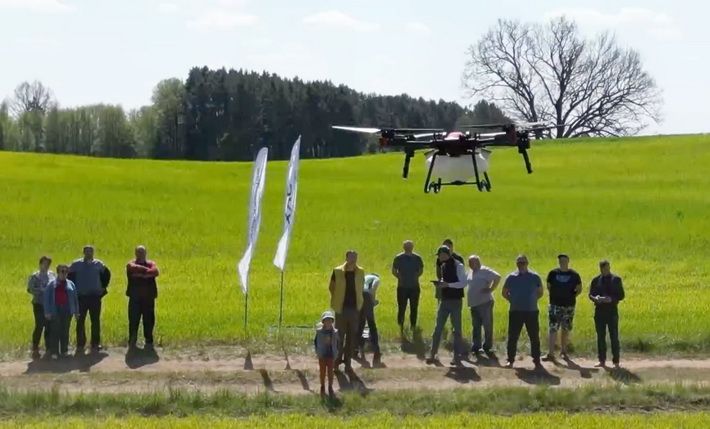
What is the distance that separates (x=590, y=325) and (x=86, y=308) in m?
8.72

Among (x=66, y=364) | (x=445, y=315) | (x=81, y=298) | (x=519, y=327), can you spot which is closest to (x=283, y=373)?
(x=445, y=315)

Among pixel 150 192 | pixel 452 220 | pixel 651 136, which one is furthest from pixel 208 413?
pixel 651 136

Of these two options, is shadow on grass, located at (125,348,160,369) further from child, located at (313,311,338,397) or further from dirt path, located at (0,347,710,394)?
child, located at (313,311,338,397)

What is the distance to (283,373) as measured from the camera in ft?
49.7

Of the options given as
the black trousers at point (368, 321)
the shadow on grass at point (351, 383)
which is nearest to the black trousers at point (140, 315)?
the black trousers at point (368, 321)

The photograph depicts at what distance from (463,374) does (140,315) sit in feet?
18.0

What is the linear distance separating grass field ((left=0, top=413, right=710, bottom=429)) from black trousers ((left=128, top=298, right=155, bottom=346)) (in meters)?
4.53

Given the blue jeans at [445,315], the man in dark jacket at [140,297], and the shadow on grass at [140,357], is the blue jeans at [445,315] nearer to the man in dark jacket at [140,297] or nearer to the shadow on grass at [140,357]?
the shadow on grass at [140,357]

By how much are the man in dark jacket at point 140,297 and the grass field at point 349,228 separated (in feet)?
1.56

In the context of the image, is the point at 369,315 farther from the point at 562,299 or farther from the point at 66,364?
the point at 66,364

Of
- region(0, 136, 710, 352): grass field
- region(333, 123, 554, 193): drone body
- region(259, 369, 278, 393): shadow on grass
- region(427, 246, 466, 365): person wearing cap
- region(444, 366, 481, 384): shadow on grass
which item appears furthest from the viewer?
region(0, 136, 710, 352): grass field

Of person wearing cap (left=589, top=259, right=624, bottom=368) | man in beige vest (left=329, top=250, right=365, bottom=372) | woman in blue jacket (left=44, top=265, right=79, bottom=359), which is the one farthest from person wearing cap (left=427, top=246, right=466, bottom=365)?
woman in blue jacket (left=44, top=265, right=79, bottom=359)

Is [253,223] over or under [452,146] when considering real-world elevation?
under

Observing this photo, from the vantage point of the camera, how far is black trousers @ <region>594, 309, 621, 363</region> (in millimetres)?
16047
